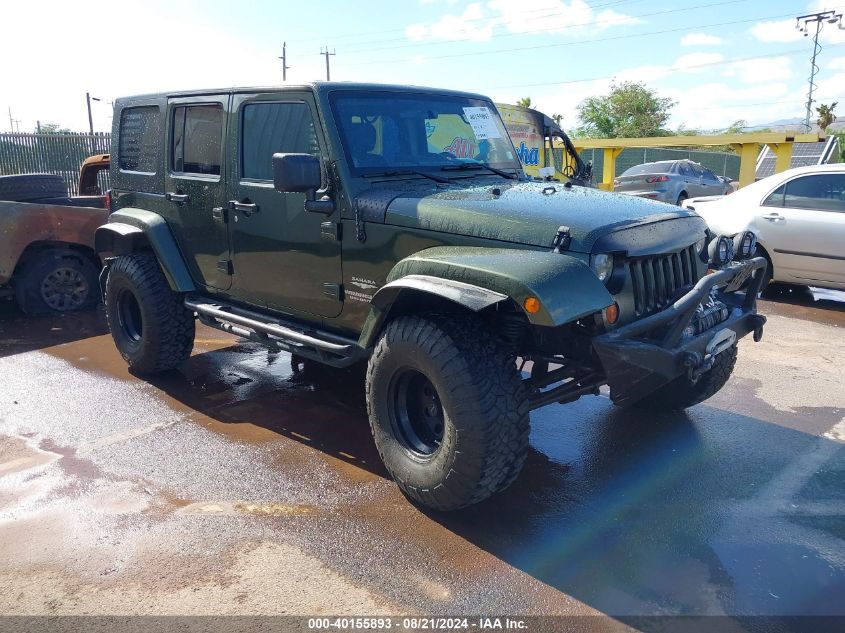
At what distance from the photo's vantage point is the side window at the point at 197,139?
4535 millimetres

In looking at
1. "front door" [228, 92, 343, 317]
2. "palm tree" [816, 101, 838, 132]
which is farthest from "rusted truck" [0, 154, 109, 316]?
"palm tree" [816, 101, 838, 132]

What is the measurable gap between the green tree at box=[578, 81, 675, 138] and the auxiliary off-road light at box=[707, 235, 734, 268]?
5106 centimetres

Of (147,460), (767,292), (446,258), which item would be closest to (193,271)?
(147,460)

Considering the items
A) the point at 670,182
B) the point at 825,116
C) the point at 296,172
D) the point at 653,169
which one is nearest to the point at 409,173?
the point at 296,172

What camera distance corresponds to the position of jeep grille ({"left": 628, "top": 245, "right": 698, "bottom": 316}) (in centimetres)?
329

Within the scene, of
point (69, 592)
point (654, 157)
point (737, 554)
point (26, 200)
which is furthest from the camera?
point (654, 157)

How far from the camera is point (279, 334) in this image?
4.13 m

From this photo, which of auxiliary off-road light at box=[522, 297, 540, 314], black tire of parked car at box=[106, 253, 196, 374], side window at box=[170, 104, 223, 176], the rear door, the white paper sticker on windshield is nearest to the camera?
auxiliary off-road light at box=[522, 297, 540, 314]

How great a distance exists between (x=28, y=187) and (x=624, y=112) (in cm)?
5226

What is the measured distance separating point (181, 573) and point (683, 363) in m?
2.36

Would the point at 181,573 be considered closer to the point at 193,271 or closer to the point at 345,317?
the point at 345,317

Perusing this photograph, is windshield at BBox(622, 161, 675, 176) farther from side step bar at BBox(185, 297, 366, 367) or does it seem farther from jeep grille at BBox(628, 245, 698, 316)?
side step bar at BBox(185, 297, 366, 367)

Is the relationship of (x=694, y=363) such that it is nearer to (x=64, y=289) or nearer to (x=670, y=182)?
(x=64, y=289)

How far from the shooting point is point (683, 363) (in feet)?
10.3
